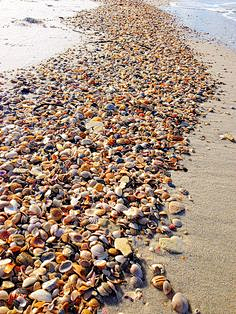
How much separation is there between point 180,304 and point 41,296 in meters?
1.08

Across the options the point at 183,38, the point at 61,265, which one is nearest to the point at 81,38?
the point at 183,38

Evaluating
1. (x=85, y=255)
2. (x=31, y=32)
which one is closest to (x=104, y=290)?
(x=85, y=255)

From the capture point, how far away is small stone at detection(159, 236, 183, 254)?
329 centimetres

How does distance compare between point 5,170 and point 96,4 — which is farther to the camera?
point 96,4

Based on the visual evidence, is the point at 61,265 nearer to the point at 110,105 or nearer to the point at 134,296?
the point at 134,296

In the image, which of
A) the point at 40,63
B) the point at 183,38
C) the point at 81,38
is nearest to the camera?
the point at 40,63

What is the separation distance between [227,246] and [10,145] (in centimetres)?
310

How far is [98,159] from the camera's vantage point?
4578 mm

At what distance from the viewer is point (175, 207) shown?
152 inches

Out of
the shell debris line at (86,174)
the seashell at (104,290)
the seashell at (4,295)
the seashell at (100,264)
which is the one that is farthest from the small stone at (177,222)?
the seashell at (4,295)

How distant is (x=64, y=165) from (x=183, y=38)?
39.1 ft

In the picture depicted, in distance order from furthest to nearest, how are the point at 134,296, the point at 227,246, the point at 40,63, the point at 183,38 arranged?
1. the point at 183,38
2. the point at 40,63
3. the point at 227,246
4. the point at 134,296

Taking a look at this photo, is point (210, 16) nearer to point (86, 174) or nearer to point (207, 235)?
point (86, 174)

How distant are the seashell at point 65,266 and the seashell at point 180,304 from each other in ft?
2.89
